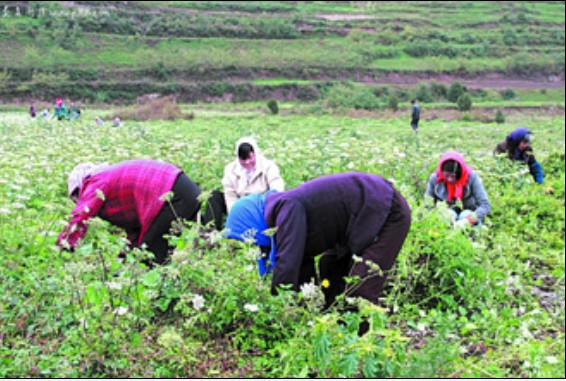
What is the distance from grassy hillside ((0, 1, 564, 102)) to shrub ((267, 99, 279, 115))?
49 centimetres

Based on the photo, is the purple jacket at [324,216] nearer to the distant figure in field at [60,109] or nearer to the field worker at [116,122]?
the distant figure in field at [60,109]

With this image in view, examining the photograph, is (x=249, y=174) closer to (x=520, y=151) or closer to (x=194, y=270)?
(x=194, y=270)

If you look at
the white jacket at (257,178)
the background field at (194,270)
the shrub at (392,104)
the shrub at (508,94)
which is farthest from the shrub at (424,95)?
the white jacket at (257,178)

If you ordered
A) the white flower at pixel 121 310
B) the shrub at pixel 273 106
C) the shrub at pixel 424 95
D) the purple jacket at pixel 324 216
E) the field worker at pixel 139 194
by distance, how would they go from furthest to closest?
1. the shrub at pixel 424 95
2. the shrub at pixel 273 106
3. the field worker at pixel 139 194
4. the purple jacket at pixel 324 216
5. the white flower at pixel 121 310

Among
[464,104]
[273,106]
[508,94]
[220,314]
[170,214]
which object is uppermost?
[170,214]

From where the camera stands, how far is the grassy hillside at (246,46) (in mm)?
4574

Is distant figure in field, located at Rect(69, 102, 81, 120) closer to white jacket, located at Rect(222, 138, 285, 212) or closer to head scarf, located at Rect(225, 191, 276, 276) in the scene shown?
white jacket, located at Rect(222, 138, 285, 212)

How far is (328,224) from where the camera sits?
12.0 ft

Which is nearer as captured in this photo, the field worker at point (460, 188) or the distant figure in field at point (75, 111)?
the distant figure in field at point (75, 111)

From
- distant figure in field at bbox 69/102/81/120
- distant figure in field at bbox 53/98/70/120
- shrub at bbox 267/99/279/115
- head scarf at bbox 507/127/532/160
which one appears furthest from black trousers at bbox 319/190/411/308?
shrub at bbox 267/99/279/115

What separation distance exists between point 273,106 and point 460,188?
1669 centimetres

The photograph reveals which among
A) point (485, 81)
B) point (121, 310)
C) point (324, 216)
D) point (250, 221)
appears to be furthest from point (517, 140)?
point (485, 81)

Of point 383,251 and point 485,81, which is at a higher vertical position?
point 383,251

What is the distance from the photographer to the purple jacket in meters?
3.51
